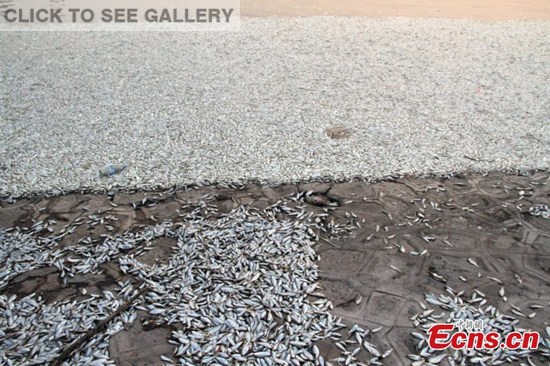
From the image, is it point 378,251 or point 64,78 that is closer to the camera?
point 378,251

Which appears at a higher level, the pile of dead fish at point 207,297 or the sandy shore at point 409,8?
the sandy shore at point 409,8

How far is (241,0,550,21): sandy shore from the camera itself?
742cm

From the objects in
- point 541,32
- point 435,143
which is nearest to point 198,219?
point 435,143

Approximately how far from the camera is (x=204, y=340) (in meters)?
2.32

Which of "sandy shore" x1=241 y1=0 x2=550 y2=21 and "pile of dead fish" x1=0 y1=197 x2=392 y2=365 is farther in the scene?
"sandy shore" x1=241 y1=0 x2=550 y2=21

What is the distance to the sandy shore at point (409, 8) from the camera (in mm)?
7418

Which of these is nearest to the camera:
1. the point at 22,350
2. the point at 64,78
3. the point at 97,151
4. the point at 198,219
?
the point at 22,350

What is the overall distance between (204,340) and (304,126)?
2.40 metres

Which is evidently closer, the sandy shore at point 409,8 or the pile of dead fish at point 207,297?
the pile of dead fish at point 207,297

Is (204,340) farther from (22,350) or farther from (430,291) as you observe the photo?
(430,291)

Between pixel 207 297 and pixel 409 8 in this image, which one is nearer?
pixel 207 297

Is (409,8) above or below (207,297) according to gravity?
above

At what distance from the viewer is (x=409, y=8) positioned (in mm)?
7770

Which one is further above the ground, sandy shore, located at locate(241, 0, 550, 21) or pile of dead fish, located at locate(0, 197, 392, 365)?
sandy shore, located at locate(241, 0, 550, 21)
